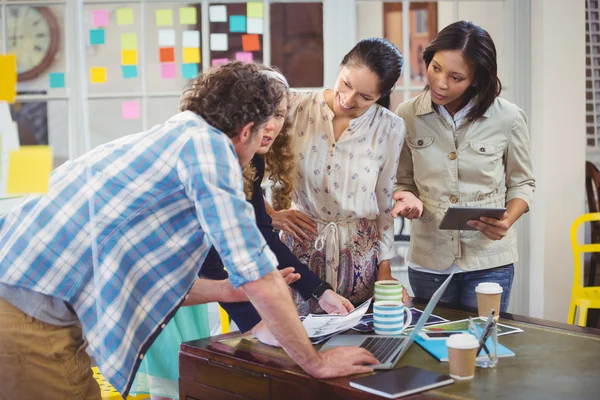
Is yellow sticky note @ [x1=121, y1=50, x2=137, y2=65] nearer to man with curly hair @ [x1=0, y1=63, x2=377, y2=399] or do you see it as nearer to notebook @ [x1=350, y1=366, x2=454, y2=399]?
man with curly hair @ [x1=0, y1=63, x2=377, y2=399]

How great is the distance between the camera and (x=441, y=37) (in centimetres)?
245

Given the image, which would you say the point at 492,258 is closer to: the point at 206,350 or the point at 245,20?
the point at 206,350

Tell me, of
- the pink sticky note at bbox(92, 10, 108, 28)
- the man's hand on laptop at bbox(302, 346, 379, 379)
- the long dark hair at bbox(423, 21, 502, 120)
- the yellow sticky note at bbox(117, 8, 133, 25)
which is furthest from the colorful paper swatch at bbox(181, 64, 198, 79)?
the man's hand on laptop at bbox(302, 346, 379, 379)

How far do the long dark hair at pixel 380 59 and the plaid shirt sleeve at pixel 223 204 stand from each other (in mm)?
873

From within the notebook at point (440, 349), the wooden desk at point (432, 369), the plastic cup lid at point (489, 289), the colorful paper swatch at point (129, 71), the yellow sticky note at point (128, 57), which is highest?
the yellow sticky note at point (128, 57)

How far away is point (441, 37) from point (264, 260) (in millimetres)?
1237

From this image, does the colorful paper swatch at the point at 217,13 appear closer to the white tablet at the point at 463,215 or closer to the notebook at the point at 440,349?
the white tablet at the point at 463,215

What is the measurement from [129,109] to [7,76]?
280 centimetres

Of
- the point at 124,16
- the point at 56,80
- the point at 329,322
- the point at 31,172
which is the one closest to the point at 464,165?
the point at 329,322

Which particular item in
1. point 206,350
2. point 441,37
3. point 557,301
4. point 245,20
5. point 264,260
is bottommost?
point 557,301

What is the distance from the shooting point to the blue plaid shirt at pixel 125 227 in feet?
4.88

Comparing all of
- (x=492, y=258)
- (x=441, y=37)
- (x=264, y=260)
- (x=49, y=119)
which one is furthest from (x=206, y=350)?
(x=49, y=119)

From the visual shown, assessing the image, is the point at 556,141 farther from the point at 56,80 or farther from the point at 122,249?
the point at 122,249

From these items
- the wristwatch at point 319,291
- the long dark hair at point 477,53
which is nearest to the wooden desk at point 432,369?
the wristwatch at point 319,291
